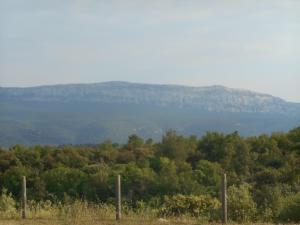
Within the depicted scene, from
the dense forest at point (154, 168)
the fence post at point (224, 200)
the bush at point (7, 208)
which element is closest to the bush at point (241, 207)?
the fence post at point (224, 200)

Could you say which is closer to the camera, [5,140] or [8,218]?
[8,218]

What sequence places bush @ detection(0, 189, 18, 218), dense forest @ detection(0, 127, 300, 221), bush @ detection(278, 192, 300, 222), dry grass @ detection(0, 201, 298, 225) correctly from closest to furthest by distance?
dry grass @ detection(0, 201, 298, 225) → bush @ detection(278, 192, 300, 222) → bush @ detection(0, 189, 18, 218) → dense forest @ detection(0, 127, 300, 221)

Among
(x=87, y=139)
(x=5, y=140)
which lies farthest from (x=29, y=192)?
(x=87, y=139)

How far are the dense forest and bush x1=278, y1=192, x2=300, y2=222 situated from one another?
26.0ft

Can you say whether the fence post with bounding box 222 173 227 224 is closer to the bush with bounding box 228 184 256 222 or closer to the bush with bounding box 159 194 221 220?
the bush with bounding box 228 184 256 222

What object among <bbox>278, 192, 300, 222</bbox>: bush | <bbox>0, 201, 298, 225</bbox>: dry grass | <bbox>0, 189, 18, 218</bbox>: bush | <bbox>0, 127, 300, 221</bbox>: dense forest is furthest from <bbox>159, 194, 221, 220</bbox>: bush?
<bbox>0, 127, 300, 221</bbox>: dense forest

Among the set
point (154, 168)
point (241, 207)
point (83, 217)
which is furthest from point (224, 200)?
point (154, 168)

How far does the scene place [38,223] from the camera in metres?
14.1

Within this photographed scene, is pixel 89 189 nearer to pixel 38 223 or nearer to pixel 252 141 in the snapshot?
pixel 252 141

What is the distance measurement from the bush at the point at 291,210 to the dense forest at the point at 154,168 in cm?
792

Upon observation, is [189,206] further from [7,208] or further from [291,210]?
[7,208]

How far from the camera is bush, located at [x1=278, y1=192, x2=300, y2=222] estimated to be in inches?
553

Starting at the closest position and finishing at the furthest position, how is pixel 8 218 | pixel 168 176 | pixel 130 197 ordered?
pixel 8 218 < pixel 130 197 < pixel 168 176

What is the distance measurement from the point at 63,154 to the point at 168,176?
12.4 meters
